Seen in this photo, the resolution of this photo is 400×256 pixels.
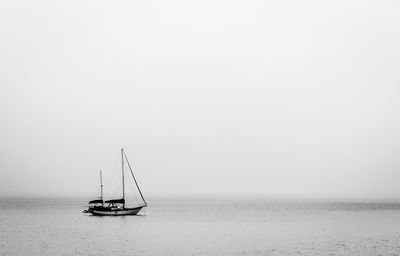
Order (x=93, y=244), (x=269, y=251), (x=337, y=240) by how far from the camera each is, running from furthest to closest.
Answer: (x=337, y=240) → (x=93, y=244) → (x=269, y=251)

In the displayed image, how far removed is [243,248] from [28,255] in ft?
78.2

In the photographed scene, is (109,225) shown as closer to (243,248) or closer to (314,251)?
(243,248)

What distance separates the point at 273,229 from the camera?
85062 millimetres

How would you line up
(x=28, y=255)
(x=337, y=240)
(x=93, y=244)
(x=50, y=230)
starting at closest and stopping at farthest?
(x=28, y=255)
(x=93, y=244)
(x=337, y=240)
(x=50, y=230)

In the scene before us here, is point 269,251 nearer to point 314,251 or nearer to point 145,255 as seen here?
point 314,251

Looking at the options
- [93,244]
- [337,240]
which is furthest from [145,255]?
[337,240]

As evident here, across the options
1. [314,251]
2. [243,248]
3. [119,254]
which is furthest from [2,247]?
[314,251]

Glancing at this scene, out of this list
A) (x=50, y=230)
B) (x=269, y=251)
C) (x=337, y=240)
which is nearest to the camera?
(x=269, y=251)

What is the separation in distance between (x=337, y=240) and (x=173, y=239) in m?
21.9

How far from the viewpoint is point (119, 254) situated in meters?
54.3

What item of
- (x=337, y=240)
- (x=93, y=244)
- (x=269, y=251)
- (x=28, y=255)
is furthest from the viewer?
(x=337, y=240)

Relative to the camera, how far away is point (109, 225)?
91312 millimetres

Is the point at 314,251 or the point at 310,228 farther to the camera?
→ the point at 310,228

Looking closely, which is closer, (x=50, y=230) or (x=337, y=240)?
(x=337, y=240)
